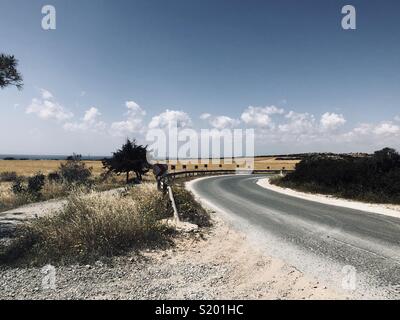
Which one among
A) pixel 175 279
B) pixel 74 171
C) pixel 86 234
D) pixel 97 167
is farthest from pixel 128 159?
pixel 97 167

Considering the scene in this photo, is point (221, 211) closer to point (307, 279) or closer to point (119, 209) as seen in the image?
point (119, 209)

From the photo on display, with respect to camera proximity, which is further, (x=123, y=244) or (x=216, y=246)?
(x=216, y=246)

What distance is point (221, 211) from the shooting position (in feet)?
44.1

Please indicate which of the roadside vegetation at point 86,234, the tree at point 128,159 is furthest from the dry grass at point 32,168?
the roadside vegetation at point 86,234

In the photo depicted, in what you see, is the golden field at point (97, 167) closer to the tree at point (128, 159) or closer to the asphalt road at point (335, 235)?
the tree at point (128, 159)

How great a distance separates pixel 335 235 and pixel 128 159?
2253 cm

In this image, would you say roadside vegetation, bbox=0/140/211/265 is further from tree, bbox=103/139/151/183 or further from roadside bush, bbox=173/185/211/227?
tree, bbox=103/139/151/183

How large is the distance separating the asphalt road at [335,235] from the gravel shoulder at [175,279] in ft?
2.74

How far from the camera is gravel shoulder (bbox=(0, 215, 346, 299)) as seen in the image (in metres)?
5.29

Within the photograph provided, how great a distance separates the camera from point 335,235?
8.88 metres

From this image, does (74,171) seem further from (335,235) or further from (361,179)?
(335,235)

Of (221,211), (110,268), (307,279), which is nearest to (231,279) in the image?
(307,279)

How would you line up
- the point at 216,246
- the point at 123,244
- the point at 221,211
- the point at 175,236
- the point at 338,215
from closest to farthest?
the point at 123,244
the point at 216,246
the point at 175,236
the point at 338,215
the point at 221,211

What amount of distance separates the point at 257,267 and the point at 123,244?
3.18m
